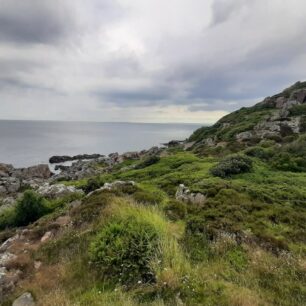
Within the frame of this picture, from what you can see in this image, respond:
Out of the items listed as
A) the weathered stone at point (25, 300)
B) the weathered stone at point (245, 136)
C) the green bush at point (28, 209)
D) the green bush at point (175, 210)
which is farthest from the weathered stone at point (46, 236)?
the weathered stone at point (245, 136)

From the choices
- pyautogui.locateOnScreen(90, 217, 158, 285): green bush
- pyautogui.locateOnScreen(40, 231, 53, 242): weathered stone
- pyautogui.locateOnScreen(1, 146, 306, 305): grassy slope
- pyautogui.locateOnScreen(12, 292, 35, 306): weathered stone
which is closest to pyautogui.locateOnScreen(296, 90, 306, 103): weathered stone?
pyautogui.locateOnScreen(1, 146, 306, 305): grassy slope

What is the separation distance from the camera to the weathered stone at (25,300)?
22.9 ft

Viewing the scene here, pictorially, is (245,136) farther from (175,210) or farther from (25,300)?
(25,300)

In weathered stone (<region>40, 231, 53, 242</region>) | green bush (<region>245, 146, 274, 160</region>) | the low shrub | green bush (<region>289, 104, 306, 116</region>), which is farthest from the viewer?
green bush (<region>289, 104, 306, 116</region>)

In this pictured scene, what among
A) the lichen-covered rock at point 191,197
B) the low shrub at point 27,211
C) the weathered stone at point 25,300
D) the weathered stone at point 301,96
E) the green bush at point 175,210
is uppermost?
the weathered stone at point 301,96

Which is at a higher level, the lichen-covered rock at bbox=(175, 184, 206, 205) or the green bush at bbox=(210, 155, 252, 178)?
the green bush at bbox=(210, 155, 252, 178)

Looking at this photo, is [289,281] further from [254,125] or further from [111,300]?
[254,125]

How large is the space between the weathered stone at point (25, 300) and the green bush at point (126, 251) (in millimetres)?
1514

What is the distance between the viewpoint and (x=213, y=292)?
6484mm

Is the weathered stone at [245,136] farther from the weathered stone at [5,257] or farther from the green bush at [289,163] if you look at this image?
the weathered stone at [5,257]

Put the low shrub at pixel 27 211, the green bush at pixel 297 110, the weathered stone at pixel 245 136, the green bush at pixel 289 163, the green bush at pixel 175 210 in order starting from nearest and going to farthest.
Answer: the green bush at pixel 175 210 < the low shrub at pixel 27 211 < the green bush at pixel 289 163 < the weathered stone at pixel 245 136 < the green bush at pixel 297 110

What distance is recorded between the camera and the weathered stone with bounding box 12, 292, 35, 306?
6.97 metres

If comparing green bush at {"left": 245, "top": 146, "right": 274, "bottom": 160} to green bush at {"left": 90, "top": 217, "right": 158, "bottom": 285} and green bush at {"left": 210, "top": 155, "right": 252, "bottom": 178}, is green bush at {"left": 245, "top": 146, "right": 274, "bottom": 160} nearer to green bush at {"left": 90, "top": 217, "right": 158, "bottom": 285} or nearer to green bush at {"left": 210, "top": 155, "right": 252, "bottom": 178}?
green bush at {"left": 210, "top": 155, "right": 252, "bottom": 178}

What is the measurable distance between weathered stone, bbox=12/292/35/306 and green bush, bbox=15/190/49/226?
32.8ft
